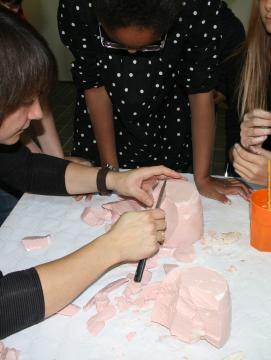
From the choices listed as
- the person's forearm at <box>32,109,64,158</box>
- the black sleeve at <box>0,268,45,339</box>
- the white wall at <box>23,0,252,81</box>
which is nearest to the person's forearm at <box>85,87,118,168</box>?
the person's forearm at <box>32,109,64,158</box>

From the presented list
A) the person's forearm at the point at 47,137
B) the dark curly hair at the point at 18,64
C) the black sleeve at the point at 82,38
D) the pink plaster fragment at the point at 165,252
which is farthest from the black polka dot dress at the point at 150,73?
the pink plaster fragment at the point at 165,252

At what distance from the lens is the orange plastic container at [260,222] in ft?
2.99

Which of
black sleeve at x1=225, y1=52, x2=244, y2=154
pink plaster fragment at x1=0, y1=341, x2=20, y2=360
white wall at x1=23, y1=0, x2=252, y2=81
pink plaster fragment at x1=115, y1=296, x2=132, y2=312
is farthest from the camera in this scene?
white wall at x1=23, y1=0, x2=252, y2=81

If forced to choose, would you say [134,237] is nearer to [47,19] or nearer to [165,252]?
[165,252]

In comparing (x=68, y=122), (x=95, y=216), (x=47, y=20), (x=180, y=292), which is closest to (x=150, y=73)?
(x=95, y=216)

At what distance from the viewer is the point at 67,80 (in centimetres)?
454

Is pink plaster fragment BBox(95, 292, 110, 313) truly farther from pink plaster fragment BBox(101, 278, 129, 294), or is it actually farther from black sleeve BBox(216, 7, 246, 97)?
black sleeve BBox(216, 7, 246, 97)

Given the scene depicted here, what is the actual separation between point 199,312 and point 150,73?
71 centimetres

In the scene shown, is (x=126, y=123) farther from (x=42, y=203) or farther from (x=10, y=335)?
(x=10, y=335)

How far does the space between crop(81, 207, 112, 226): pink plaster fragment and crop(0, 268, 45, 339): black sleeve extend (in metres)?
0.32

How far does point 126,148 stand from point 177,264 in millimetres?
603

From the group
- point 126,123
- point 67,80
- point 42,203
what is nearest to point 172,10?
point 126,123

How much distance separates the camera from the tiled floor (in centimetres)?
295

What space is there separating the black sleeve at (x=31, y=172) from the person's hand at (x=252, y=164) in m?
0.51
